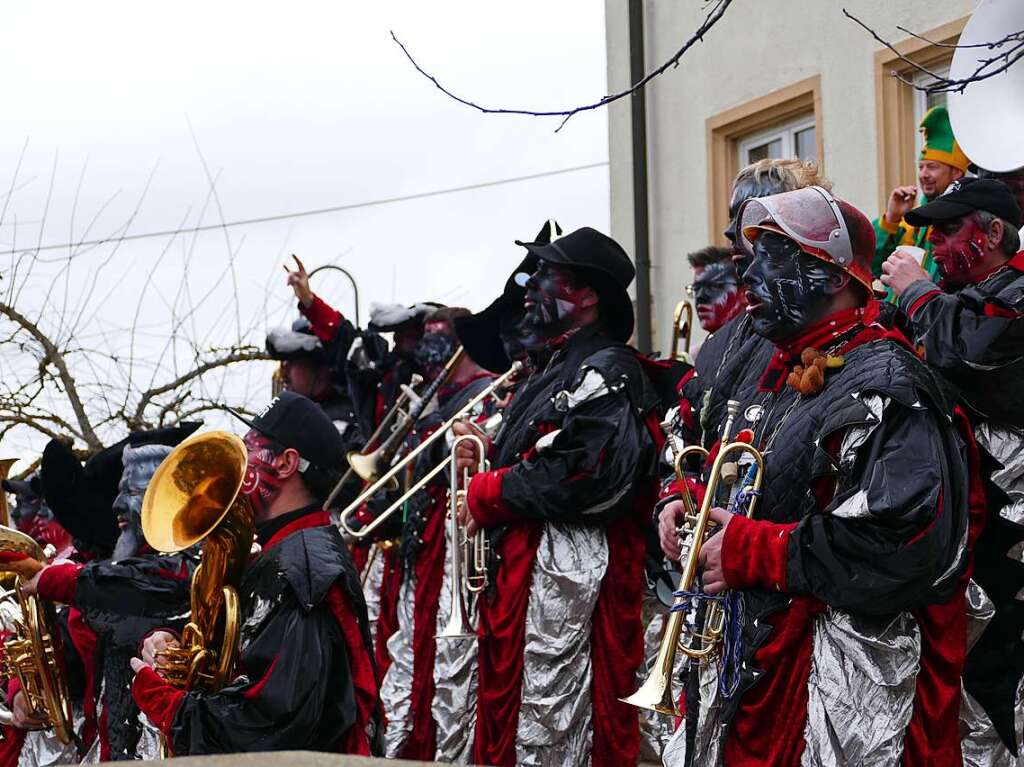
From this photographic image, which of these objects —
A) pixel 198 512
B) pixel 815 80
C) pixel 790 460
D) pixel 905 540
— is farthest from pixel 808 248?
pixel 815 80

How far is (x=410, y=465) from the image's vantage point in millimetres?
9492

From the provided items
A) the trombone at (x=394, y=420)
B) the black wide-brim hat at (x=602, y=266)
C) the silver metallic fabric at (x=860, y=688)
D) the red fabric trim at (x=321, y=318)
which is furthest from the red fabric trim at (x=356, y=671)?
the red fabric trim at (x=321, y=318)

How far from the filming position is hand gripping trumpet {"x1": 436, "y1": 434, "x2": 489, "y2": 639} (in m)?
7.70

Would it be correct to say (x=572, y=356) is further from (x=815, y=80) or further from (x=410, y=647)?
(x=815, y=80)

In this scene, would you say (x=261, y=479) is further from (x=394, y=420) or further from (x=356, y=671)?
(x=394, y=420)

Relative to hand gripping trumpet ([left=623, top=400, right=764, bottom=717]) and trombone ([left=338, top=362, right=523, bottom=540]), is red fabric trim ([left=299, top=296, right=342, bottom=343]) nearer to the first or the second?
trombone ([left=338, top=362, right=523, bottom=540])

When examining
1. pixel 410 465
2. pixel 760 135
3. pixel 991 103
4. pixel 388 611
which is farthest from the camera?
pixel 760 135

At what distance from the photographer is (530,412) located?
25.3 feet

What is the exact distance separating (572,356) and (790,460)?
2572 mm

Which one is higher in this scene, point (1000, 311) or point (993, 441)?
point (1000, 311)

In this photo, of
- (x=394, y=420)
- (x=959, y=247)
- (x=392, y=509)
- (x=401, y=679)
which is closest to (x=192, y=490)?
(x=959, y=247)

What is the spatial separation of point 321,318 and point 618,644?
3.96 m

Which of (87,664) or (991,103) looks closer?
(991,103)

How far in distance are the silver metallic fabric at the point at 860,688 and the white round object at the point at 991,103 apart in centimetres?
224
